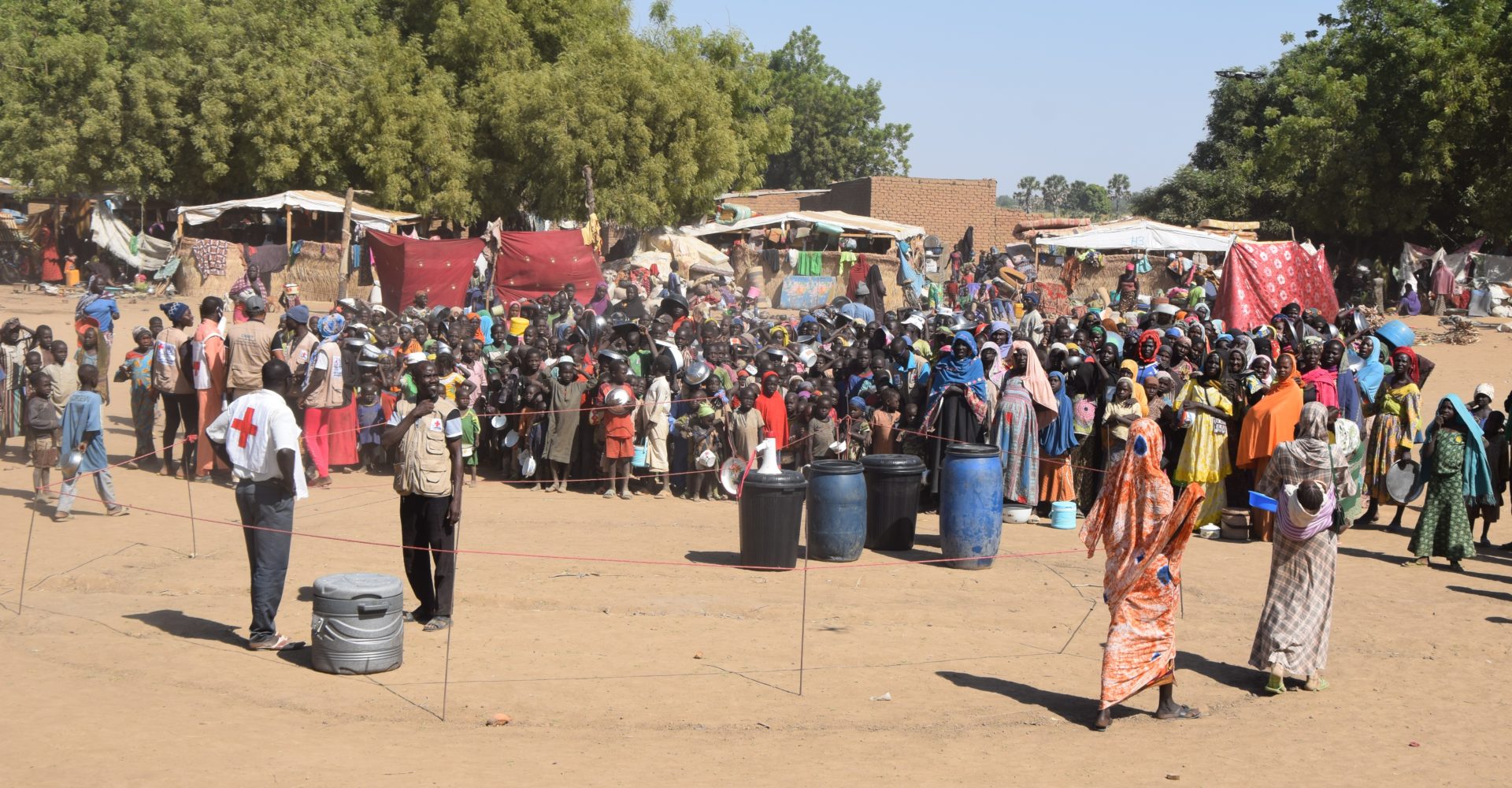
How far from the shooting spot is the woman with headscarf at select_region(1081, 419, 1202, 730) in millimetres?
6883

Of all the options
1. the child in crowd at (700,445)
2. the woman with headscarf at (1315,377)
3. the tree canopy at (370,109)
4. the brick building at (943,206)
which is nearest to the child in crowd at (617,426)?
the child in crowd at (700,445)

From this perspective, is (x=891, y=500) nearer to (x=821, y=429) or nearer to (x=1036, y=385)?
(x=821, y=429)

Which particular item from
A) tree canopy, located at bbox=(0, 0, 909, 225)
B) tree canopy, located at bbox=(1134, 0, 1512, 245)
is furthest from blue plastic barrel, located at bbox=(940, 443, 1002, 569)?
tree canopy, located at bbox=(0, 0, 909, 225)

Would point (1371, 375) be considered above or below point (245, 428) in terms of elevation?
above

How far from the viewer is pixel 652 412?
13.1m

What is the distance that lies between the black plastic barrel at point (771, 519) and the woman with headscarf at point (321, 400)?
16.7 feet

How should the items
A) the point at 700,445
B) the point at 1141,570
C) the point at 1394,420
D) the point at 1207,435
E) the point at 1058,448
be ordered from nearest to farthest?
1. the point at 1141,570
2. the point at 1207,435
3. the point at 1394,420
4. the point at 1058,448
5. the point at 700,445

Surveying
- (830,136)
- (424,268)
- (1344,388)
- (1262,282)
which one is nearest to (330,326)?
(424,268)

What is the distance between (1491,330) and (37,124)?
3313 cm

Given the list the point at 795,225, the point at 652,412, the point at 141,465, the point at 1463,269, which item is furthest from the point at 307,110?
the point at 1463,269

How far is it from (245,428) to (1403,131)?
29247 millimetres

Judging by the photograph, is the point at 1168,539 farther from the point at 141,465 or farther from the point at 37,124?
the point at 37,124

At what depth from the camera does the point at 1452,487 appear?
10.9 metres

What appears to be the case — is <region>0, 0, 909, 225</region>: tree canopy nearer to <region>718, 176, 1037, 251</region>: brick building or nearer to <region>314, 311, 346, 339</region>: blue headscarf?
<region>718, 176, 1037, 251</region>: brick building
